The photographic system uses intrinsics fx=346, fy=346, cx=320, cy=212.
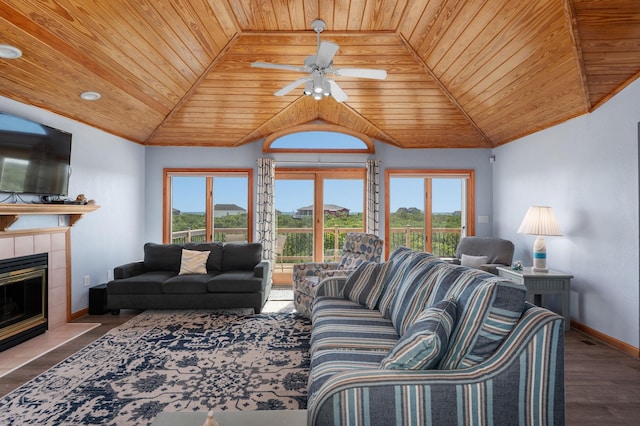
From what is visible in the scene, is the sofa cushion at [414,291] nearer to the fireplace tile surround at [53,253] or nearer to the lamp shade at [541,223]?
the lamp shade at [541,223]

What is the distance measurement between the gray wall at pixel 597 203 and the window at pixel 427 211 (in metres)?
1.36

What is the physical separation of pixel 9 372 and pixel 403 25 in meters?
4.55

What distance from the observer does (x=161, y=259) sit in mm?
4863

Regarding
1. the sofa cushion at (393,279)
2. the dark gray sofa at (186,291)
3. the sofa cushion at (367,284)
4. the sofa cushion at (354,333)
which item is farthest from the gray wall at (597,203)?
the dark gray sofa at (186,291)

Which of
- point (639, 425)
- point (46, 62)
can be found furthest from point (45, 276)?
point (639, 425)

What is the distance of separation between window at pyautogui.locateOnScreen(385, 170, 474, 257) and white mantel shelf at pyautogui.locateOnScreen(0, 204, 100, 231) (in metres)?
4.50

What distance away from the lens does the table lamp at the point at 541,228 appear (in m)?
3.87

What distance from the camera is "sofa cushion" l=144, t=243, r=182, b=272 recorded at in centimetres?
486

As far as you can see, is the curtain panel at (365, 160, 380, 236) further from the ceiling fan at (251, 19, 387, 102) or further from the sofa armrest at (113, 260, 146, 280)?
the sofa armrest at (113, 260, 146, 280)

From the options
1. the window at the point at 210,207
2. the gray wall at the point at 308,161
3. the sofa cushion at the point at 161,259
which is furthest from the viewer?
the window at the point at 210,207

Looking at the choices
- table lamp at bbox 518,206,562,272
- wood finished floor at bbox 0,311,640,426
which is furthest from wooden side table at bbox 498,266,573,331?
wood finished floor at bbox 0,311,640,426

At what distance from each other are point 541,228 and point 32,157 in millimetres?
5417

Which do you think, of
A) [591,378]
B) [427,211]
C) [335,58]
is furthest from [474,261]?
[335,58]

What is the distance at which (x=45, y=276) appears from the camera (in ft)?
12.3
